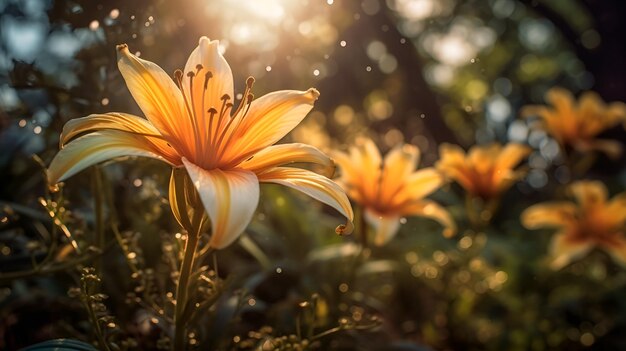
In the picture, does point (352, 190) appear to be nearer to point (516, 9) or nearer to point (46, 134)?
point (46, 134)

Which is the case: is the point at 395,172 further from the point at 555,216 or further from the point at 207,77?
the point at 555,216

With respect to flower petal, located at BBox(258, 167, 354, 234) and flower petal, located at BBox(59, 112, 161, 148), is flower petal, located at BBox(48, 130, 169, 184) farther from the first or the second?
flower petal, located at BBox(258, 167, 354, 234)

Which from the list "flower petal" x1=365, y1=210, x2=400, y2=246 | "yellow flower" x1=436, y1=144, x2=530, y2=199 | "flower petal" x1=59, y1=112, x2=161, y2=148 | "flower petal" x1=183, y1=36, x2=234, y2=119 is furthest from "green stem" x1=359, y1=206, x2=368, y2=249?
"flower petal" x1=59, y1=112, x2=161, y2=148

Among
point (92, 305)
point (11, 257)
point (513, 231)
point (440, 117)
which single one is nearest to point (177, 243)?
point (92, 305)

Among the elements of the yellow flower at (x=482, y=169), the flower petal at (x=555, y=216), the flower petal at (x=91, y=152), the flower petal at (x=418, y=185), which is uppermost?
the flower petal at (x=91, y=152)

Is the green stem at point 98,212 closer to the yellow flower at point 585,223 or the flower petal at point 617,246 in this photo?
the yellow flower at point 585,223

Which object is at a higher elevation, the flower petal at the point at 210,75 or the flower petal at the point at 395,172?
the flower petal at the point at 210,75

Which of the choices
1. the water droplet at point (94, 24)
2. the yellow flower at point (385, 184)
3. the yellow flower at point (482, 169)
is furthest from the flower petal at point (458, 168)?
the water droplet at point (94, 24)
